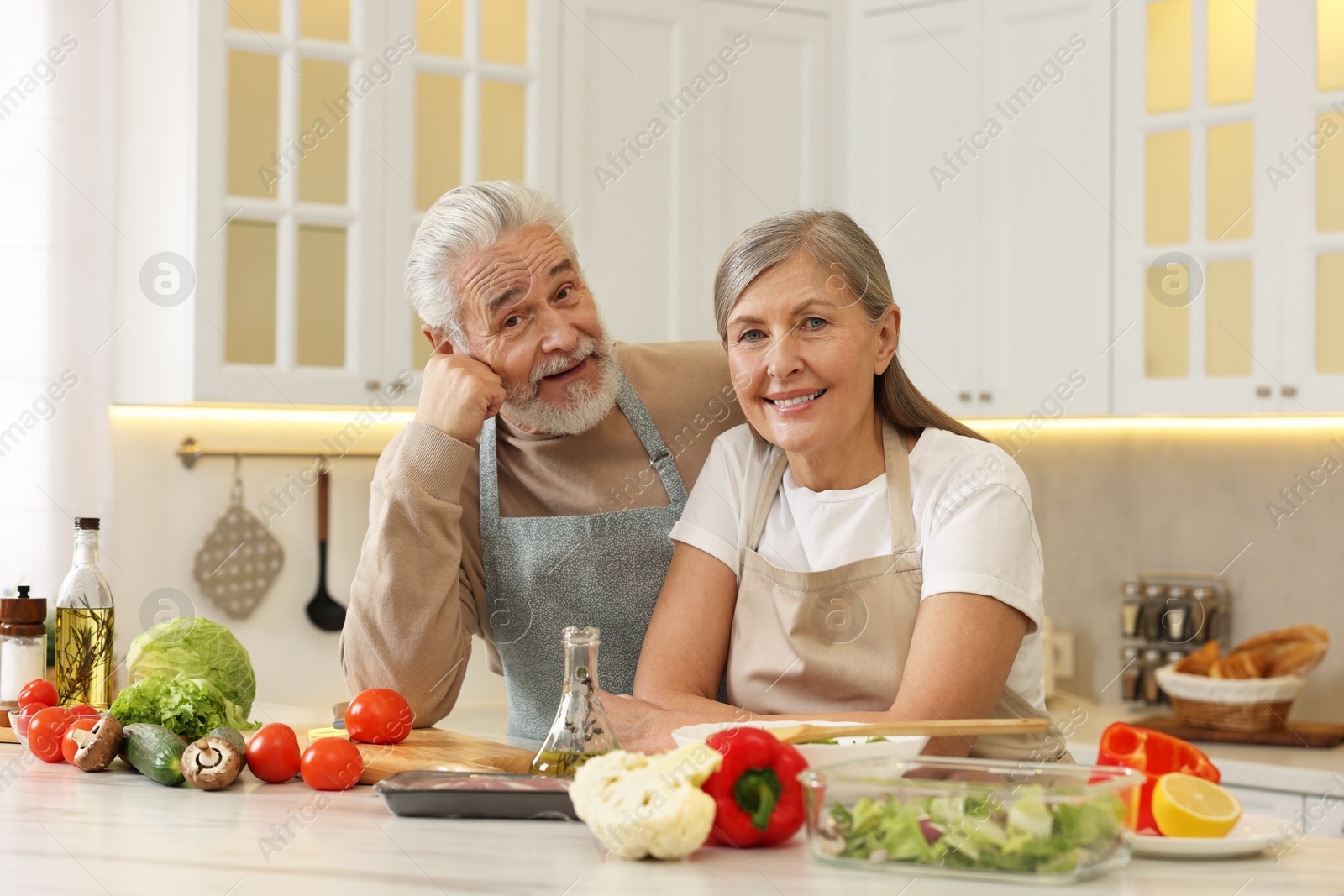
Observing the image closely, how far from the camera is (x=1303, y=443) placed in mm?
3186

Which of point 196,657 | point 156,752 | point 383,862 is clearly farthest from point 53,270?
point 383,862

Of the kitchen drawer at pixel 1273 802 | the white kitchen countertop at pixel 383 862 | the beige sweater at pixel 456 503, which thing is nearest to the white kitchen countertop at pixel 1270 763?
the kitchen drawer at pixel 1273 802

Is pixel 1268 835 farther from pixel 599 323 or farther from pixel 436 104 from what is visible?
pixel 436 104

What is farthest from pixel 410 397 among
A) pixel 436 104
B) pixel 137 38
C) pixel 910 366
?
pixel 910 366

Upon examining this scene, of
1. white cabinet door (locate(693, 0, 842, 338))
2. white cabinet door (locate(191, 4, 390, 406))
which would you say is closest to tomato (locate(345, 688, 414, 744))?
white cabinet door (locate(191, 4, 390, 406))

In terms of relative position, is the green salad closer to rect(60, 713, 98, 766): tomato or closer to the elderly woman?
the elderly woman

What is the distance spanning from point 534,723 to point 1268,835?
1.12m

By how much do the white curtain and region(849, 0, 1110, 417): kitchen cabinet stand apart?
188 cm

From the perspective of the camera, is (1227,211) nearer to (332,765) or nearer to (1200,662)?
(1200,662)

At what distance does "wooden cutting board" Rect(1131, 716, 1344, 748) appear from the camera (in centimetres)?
286

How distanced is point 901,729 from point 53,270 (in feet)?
8.45

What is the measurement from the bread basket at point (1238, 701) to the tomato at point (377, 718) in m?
2.20

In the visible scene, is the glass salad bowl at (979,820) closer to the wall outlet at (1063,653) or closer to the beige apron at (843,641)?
the beige apron at (843,641)

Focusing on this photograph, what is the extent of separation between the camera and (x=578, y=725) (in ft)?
3.84
